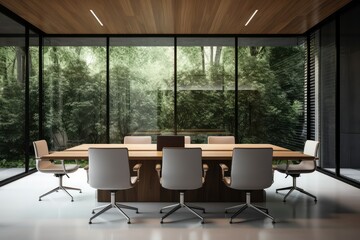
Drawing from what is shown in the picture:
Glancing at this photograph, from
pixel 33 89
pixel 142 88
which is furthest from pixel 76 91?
pixel 142 88

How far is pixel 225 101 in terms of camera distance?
29.6 ft

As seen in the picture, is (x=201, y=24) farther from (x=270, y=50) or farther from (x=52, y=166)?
(x=52, y=166)

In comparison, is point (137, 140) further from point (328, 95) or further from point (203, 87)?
point (328, 95)

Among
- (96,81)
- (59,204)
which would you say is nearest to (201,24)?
(96,81)

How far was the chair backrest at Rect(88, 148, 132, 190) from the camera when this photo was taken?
14.4 ft

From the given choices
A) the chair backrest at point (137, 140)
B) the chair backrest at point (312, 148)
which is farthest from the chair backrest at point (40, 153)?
the chair backrest at point (312, 148)

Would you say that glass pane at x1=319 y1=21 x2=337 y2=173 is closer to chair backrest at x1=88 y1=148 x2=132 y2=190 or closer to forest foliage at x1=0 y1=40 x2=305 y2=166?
forest foliage at x1=0 y1=40 x2=305 y2=166

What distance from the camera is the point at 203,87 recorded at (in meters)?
8.95

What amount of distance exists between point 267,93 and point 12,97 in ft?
18.7

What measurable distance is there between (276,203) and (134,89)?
472cm

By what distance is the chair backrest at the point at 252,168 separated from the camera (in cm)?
437

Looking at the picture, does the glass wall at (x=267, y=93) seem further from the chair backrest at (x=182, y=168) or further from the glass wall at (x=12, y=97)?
the glass wall at (x=12, y=97)

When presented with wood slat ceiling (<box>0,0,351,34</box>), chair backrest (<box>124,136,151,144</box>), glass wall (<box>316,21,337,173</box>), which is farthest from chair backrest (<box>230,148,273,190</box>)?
glass wall (<box>316,21,337,173</box>)

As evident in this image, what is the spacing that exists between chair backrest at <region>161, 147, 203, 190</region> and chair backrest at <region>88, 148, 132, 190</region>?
0.46 metres
